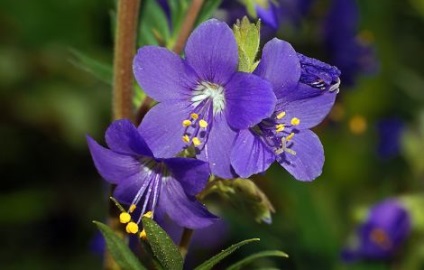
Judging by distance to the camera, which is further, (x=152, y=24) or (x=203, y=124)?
(x=152, y=24)

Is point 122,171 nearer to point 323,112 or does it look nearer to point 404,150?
point 323,112

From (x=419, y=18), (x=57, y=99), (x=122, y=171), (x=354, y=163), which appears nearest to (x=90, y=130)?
(x=57, y=99)

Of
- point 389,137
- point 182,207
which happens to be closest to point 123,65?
point 182,207

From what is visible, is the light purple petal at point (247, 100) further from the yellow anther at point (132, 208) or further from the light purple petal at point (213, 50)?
the yellow anther at point (132, 208)

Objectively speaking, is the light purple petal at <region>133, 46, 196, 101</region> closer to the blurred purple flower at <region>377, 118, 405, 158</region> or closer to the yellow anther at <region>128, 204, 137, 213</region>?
the yellow anther at <region>128, 204, 137, 213</region>

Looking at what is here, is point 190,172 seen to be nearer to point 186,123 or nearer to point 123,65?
point 186,123

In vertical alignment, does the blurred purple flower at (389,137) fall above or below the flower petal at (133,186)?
below

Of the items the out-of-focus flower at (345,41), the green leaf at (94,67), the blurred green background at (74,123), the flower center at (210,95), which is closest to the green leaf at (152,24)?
the green leaf at (94,67)

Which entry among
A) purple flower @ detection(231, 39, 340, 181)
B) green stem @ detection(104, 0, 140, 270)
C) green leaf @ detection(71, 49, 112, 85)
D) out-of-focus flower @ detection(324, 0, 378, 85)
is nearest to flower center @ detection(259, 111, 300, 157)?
purple flower @ detection(231, 39, 340, 181)
